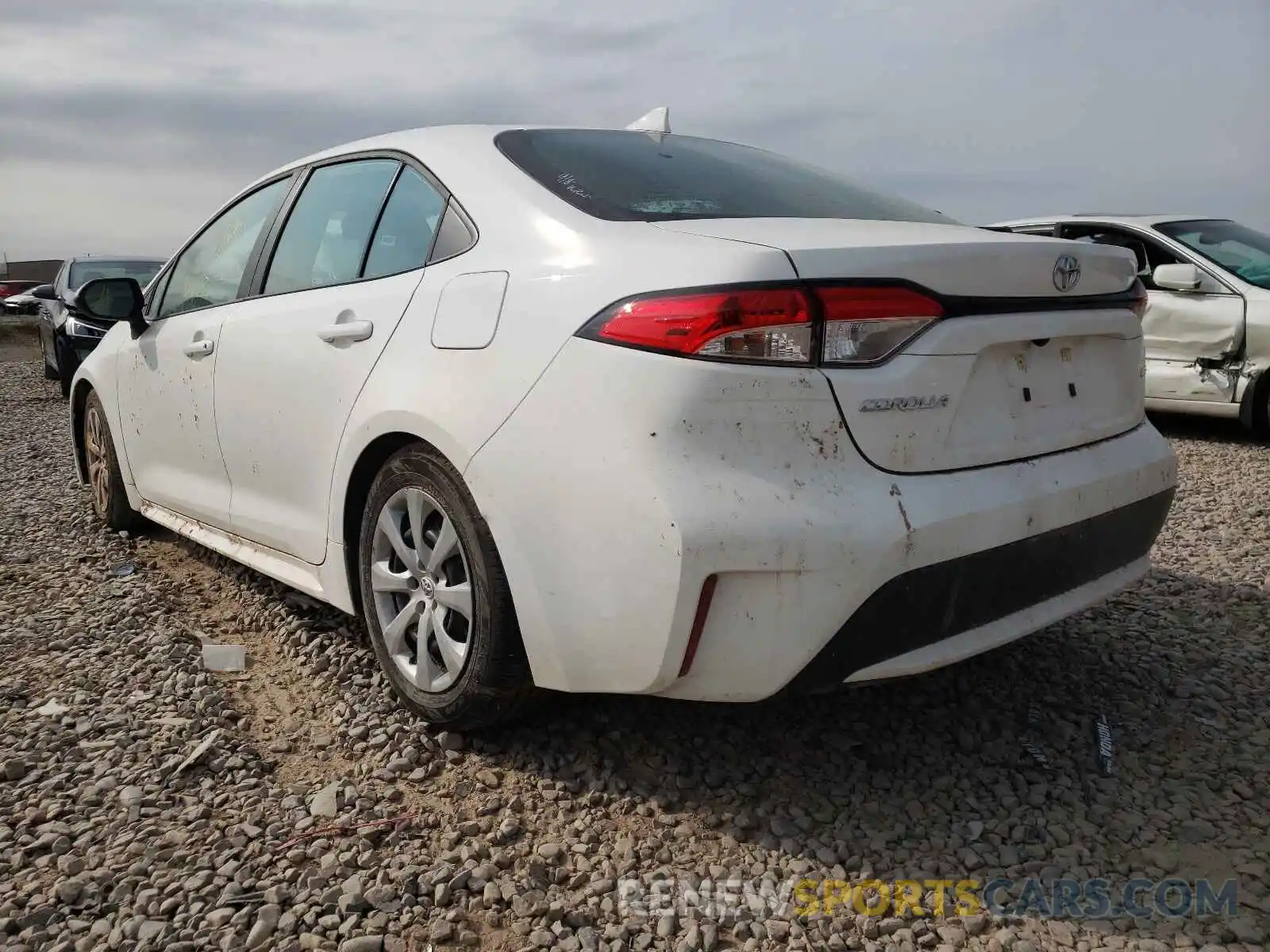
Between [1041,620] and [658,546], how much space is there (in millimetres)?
957

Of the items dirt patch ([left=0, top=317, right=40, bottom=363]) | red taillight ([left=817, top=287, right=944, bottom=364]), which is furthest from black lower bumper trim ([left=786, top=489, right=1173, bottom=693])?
dirt patch ([left=0, top=317, right=40, bottom=363])

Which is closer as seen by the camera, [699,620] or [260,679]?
[699,620]

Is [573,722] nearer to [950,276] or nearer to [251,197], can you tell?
[950,276]

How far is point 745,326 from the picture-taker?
6.50 ft

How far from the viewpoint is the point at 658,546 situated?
197 centimetres

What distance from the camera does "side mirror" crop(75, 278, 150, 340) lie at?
13.4 ft

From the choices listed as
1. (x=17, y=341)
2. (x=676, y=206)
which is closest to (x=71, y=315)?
(x=676, y=206)

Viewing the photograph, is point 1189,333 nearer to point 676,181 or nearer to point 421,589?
point 676,181

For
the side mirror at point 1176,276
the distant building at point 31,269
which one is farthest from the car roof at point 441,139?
the distant building at point 31,269

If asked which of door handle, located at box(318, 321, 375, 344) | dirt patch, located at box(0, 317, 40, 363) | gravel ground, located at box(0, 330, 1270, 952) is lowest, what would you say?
dirt patch, located at box(0, 317, 40, 363)

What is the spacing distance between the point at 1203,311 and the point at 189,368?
250 inches

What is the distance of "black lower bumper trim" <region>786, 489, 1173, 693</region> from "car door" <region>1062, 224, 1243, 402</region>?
5.22 meters

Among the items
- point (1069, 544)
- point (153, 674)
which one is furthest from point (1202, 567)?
point (153, 674)

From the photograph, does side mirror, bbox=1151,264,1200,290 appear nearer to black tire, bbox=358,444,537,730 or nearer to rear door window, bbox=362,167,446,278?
rear door window, bbox=362,167,446,278
